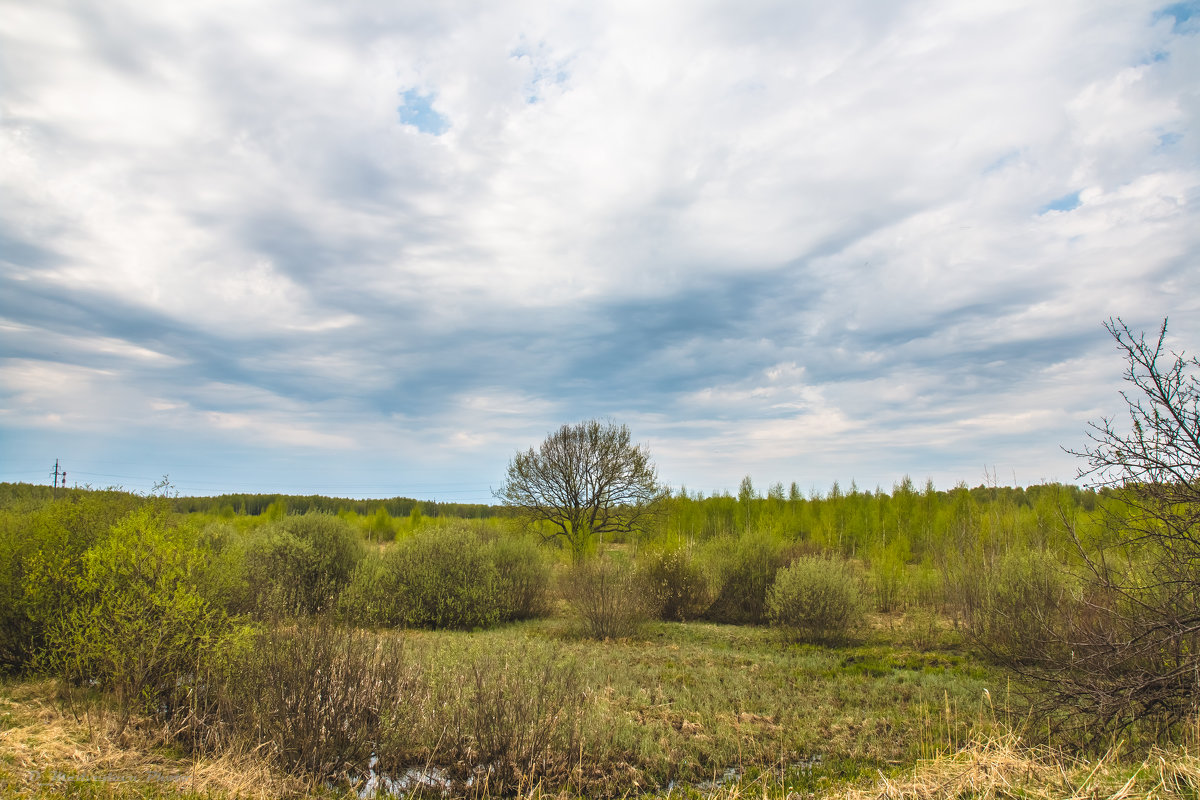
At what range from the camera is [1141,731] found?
7.13m

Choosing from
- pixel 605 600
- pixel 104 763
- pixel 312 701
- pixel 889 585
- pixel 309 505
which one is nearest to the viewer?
pixel 104 763

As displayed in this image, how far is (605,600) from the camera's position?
1823cm

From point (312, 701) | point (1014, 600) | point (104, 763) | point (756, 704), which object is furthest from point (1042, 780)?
point (1014, 600)

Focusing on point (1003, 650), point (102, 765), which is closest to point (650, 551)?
point (1003, 650)

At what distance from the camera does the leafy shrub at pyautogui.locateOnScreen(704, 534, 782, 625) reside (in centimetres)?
2292

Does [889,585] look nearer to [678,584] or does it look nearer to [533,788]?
[678,584]

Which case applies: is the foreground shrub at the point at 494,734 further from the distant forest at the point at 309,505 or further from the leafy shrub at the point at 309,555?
the distant forest at the point at 309,505

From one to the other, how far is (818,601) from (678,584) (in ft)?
21.7

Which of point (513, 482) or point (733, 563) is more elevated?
point (513, 482)

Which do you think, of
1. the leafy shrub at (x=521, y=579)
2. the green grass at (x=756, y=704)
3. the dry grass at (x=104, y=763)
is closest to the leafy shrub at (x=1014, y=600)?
the green grass at (x=756, y=704)

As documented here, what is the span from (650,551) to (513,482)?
1123 cm

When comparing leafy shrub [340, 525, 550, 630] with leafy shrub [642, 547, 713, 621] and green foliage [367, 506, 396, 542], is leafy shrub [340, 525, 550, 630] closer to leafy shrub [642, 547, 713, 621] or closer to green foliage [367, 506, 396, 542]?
leafy shrub [642, 547, 713, 621]

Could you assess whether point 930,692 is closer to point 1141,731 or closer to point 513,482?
point 1141,731

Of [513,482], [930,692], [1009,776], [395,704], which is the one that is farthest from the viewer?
[513,482]
